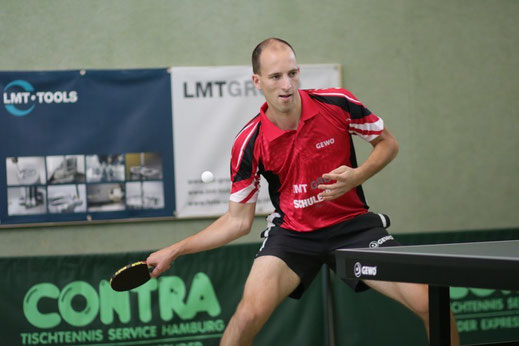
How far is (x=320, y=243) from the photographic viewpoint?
321 cm

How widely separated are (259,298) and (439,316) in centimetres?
110

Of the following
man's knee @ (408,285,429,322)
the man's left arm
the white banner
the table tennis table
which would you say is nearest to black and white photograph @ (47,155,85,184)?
the white banner

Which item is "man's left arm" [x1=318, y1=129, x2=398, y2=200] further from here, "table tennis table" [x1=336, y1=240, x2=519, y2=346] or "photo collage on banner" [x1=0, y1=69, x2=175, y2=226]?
"photo collage on banner" [x1=0, y1=69, x2=175, y2=226]

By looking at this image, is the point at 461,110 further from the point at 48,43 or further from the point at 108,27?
the point at 48,43

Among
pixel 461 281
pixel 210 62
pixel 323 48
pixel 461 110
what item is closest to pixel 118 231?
pixel 210 62

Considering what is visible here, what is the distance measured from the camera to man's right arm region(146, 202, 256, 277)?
9.92 ft

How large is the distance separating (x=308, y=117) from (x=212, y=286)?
166 cm

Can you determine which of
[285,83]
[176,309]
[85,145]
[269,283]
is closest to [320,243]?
[269,283]

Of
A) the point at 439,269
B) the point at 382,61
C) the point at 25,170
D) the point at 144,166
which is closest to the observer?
the point at 439,269

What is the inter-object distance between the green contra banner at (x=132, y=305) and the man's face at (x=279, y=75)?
1601 mm

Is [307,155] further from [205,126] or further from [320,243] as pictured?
[205,126]

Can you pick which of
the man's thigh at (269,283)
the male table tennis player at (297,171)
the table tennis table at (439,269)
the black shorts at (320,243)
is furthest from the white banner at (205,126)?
the table tennis table at (439,269)

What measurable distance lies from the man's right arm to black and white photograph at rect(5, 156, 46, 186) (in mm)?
2061

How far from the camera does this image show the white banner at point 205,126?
4.98 meters
